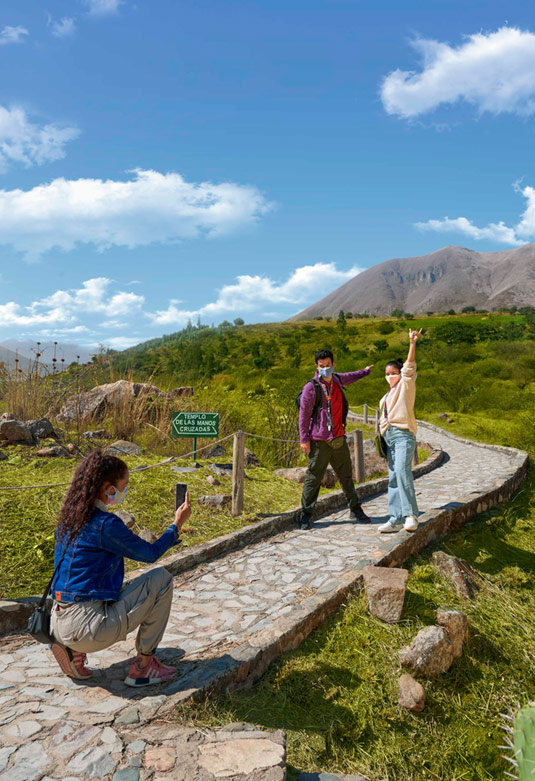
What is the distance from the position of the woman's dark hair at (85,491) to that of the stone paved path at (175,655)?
0.98 m

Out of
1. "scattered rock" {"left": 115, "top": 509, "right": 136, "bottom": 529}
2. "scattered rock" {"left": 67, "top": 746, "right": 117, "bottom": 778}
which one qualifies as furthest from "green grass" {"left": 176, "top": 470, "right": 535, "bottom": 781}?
"scattered rock" {"left": 115, "top": 509, "right": 136, "bottom": 529}

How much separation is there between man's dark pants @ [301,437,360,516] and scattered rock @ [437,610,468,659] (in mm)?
2515

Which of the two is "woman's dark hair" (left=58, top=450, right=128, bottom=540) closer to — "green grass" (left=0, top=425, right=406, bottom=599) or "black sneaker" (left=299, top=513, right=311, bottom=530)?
"green grass" (left=0, top=425, right=406, bottom=599)

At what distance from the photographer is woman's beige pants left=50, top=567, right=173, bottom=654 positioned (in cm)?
336

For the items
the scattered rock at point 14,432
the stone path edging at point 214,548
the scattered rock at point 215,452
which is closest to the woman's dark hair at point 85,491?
the stone path edging at point 214,548

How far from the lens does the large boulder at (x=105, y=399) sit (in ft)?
36.4

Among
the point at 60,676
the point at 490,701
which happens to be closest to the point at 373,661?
the point at 490,701

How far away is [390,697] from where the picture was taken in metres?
4.15

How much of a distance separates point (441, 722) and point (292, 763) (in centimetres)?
144

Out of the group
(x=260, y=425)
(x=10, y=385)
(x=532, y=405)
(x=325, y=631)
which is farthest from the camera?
(x=532, y=405)

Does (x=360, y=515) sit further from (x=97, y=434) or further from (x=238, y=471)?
(x=97, y=434)

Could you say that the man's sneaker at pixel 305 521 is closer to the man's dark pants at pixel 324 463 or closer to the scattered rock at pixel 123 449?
the man's dark pants at pixel 324 463

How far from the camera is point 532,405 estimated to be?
816 inches

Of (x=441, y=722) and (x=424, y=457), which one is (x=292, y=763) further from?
(x=424, y=457)
